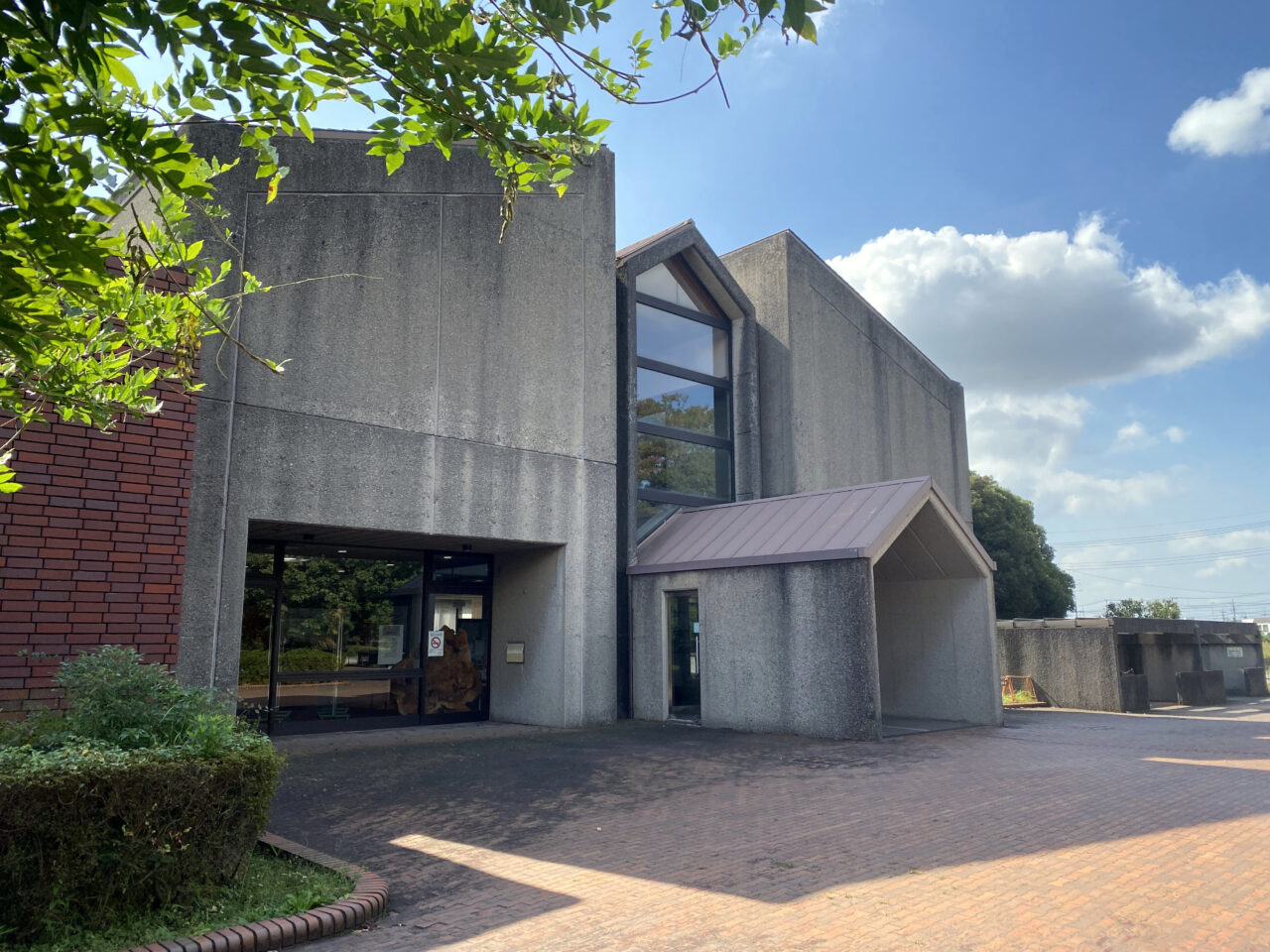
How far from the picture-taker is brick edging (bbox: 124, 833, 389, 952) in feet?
14.5

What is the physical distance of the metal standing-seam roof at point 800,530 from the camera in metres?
12.7

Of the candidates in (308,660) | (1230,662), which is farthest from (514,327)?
(1230,662)

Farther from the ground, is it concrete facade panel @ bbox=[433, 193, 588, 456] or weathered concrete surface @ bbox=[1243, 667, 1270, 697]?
concrete facade panel @ bbox=[433, 193, 588, 456]

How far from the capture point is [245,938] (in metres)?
4.52

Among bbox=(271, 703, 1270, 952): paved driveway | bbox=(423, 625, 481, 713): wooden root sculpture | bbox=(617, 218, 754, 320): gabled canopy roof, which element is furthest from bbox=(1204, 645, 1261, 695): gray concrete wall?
bbox=(423, 625, 481, 713): wooden root sculpture

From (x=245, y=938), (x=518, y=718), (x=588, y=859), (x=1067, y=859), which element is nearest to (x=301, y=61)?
(x=245, y=938)

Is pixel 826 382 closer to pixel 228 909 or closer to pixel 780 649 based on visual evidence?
pixel 780 649

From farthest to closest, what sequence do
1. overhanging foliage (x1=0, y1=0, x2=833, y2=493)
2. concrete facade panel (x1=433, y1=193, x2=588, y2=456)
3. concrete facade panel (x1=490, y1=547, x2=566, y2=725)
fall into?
concrete facade panel (x1=490, y1=547, x2=566, y2=725), concrete facade panel (x1=433, y1=193, x2=588, y2=456), overhanging foliage (x1=0, y1=0, x2=833, y2=493)

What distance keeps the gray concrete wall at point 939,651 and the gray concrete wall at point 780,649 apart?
2773mm

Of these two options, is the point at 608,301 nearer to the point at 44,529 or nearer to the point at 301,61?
the point at 44,529

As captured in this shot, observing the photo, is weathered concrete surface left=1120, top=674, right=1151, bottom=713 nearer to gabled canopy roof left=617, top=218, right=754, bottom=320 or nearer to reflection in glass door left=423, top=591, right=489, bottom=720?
gabled canopy roof left=617, top=218, right=754, bottom=320

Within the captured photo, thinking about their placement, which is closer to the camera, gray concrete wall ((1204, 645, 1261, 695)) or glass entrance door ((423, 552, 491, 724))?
glass entrance door ((423, 552, 491, 724))

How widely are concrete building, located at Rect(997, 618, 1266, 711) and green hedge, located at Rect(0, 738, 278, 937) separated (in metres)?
17.0

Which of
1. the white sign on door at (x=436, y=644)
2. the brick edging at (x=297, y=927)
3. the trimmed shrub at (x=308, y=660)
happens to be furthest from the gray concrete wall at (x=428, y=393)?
the brick edging at (x=297, y=927)
